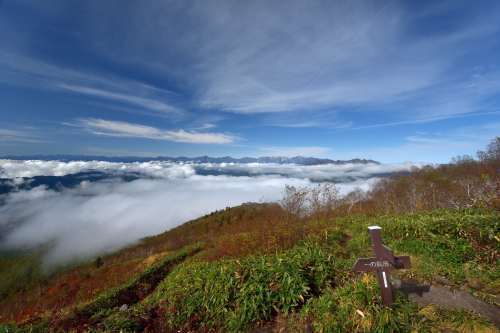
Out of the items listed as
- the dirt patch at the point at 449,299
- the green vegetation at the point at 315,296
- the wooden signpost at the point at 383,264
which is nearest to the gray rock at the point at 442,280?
the green vegetation at the point at 315,296

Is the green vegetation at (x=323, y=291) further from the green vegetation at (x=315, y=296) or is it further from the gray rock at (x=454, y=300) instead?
the gray rock at (x=454, y=300)

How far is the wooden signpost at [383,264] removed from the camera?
505 cm

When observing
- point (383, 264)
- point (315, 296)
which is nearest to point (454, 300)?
point (383, 264)

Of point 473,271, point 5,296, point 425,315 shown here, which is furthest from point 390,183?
point 5,296

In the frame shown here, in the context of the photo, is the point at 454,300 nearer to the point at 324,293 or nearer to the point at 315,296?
the point at 324,293

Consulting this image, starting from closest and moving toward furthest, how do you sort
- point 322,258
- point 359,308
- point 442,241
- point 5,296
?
point 359,308, point 322,258, point 442,241, point 5,296

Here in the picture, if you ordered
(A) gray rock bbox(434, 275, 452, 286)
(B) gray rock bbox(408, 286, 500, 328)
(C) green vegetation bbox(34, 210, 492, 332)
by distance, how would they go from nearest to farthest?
1. (C) green vegetation bbox(34, 210, 492, 332)
2. (B) gray rock bbox(408, 286, 500, 328)
3. (A) gray rock bbox(434, 275, 452, 286)

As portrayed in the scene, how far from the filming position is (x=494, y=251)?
7.42 meters

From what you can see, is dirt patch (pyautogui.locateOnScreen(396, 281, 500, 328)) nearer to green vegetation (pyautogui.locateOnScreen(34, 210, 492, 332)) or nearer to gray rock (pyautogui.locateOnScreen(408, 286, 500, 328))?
gray rock (pyautogui.locateOnScreen(408, 286, 500, 328))

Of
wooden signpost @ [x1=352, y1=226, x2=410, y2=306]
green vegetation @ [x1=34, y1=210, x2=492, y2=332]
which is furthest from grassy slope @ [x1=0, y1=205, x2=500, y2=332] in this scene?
wooden signpost @ [x1=352, y1=226, x2=410, y2=306]

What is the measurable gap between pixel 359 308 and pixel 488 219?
7.28m

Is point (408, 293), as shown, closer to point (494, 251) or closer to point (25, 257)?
point (494, 251)

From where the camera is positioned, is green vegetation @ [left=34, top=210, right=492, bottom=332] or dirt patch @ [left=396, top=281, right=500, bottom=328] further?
dirt patch @ [left=396, top=281, right=500, bottom=328]

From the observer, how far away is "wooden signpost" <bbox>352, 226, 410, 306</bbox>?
16.6 ft
